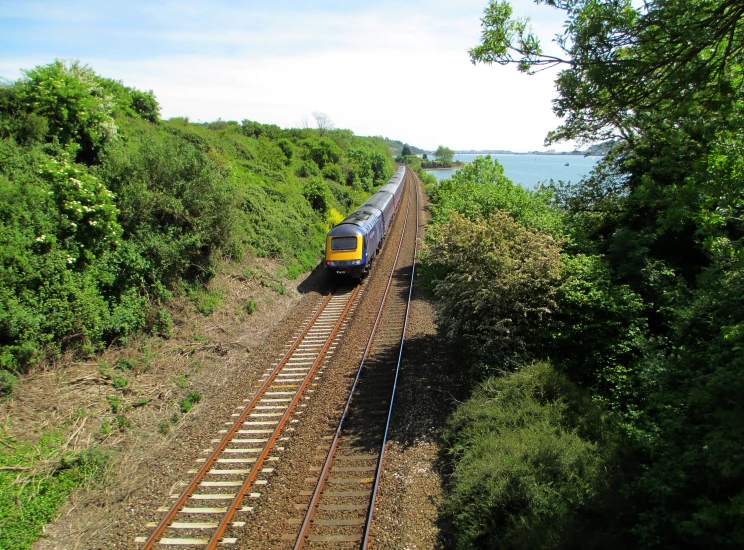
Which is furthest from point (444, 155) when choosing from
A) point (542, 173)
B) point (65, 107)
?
point (65, 107)

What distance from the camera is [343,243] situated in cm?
1858

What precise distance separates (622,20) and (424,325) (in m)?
10.0

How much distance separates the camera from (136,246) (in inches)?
493

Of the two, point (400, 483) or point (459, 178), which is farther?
point (459, 178)

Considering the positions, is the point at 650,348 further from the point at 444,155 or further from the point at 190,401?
the point at 444,155

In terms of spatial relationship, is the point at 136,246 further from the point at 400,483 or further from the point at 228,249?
the point at 400,483

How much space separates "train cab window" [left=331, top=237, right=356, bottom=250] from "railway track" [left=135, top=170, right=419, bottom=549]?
575 cm

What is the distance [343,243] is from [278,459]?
1128cm

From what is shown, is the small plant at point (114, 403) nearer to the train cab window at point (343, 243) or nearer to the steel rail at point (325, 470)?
the steel rail at point (325, 470)

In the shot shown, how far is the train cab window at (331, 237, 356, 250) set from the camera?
60.5 ft

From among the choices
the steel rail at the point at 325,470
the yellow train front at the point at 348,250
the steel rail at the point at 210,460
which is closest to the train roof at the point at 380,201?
the yellow train front at the point at 348,250

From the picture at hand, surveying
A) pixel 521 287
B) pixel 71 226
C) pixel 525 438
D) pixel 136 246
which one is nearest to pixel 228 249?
pixel 136 246

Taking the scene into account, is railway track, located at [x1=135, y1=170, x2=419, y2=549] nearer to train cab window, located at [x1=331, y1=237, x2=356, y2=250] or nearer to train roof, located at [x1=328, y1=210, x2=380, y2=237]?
train cab window, located at [x1=331, y1=237, x2=356, y2=250]

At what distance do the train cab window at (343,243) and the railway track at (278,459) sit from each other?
5748 mm
